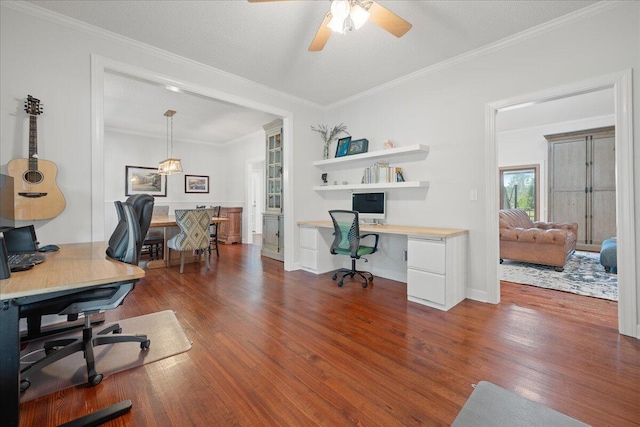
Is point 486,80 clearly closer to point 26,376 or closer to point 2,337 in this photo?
point 2,337

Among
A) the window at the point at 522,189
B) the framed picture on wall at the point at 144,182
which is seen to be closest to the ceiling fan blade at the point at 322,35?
the framed picture on wall at the point at 144,182

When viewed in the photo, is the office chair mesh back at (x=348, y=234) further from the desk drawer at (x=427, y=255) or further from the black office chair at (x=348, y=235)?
the desk drawer at (x=427, y=255)

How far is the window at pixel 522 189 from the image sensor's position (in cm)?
671

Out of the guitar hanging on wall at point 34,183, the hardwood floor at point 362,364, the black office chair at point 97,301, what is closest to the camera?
the hardwood floor at point 362,364

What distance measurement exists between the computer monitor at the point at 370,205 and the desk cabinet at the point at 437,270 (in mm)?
Answer: 802

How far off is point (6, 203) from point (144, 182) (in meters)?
5.30

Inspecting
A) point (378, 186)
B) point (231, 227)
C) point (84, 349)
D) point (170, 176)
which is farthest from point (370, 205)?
point (170, 176)

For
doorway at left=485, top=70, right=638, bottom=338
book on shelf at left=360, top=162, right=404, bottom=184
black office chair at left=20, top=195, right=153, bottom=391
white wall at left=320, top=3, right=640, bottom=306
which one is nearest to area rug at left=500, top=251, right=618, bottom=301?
doorway at left=485, top=70, right=638, bottom=338

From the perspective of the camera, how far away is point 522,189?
700 centimetres

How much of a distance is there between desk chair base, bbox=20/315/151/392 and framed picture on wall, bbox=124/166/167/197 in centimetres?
538

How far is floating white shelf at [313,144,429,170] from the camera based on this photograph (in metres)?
3.42

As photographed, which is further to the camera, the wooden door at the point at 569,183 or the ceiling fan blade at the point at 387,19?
the wooden door at the point at 569,183

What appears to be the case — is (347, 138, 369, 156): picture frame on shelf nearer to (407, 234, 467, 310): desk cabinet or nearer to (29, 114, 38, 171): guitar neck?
(407, 234, 467, 310): desk cabinet

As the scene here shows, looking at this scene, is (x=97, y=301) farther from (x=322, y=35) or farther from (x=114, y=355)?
(x=322, y=35)
